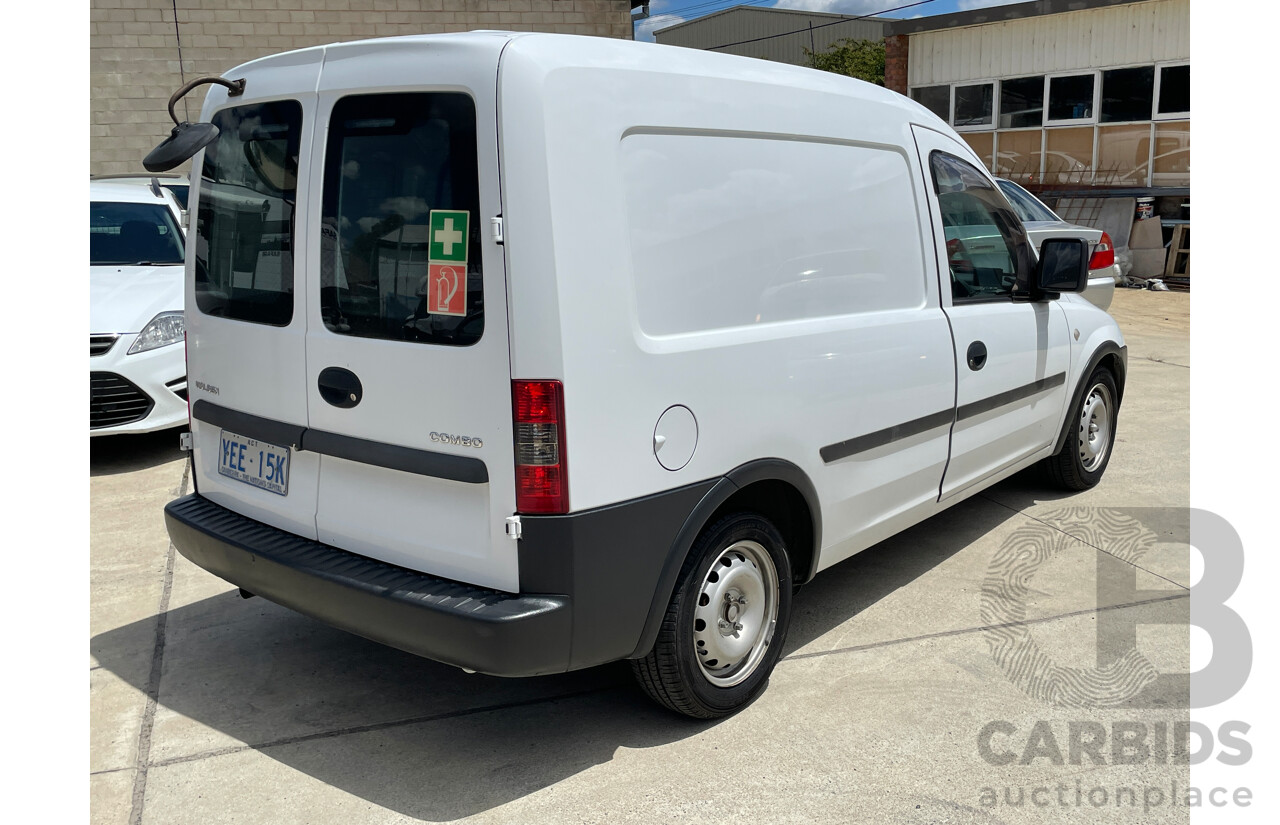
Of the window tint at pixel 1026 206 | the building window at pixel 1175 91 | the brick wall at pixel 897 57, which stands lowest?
the window tint at pixel 1026 206

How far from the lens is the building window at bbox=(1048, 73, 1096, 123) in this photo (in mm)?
19062

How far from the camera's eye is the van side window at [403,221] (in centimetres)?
274

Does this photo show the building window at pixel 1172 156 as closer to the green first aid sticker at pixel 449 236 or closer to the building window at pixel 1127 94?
the building window at pixel 1127 94

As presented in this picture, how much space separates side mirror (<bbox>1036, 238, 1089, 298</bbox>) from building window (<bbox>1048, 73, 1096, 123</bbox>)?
651 inches

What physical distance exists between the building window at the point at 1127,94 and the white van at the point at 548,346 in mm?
17171

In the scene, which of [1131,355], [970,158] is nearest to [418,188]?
[970,158]

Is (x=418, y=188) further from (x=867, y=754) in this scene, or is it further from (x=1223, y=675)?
(x=1223, y=675)

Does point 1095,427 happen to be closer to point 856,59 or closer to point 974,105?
point 974,105

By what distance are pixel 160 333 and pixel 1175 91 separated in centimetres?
1781

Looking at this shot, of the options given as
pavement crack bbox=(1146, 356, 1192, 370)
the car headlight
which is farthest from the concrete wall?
the car headlight

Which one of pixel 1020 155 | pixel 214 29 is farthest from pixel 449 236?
pixel 1020 155

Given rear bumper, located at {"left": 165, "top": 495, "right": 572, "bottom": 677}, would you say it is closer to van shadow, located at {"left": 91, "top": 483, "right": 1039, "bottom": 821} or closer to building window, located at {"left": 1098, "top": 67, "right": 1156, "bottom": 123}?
van shadow, located at {"left": 91, "top": 483, "right": 1039, "bottom": 821}

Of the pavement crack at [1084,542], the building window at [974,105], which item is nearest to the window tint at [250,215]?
the pavement crack at [1084,542]

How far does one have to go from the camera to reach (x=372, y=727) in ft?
11.0
